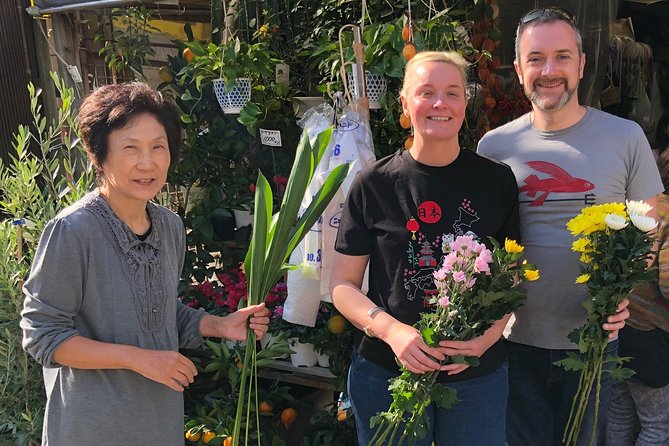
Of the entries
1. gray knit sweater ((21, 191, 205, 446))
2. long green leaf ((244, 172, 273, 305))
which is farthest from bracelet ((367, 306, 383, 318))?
gray knit sweater ((21, 191, 205, 446))

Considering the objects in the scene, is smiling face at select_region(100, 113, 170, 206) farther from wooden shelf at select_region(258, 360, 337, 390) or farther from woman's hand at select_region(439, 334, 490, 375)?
wooden shelf at select_region(258, 360, 337, 390)

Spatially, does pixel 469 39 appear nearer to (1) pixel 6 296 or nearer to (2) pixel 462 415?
(2) pixel 462 415

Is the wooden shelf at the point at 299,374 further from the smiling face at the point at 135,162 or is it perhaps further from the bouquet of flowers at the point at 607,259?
the smiling face at the point at 135,162

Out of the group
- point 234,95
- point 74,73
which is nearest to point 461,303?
point 234,95

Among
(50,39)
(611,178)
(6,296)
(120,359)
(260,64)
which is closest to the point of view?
(120,359)

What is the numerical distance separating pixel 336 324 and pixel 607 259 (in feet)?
3.96

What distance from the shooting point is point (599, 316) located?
148 cm

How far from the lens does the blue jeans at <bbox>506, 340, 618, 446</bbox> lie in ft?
5.83

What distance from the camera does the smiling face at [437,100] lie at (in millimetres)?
Result: 1513

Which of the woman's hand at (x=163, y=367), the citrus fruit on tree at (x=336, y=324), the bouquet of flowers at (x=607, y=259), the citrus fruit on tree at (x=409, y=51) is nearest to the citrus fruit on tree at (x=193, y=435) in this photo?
the citrus fruit on tree at (x=336, y=324)

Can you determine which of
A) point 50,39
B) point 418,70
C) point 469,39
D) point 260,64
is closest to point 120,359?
point 418,70

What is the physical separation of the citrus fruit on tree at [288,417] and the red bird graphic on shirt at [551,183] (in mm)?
1414

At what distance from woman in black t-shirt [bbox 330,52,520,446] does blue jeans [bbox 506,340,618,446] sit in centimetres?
24

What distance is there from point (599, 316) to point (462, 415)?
0.42 meters
